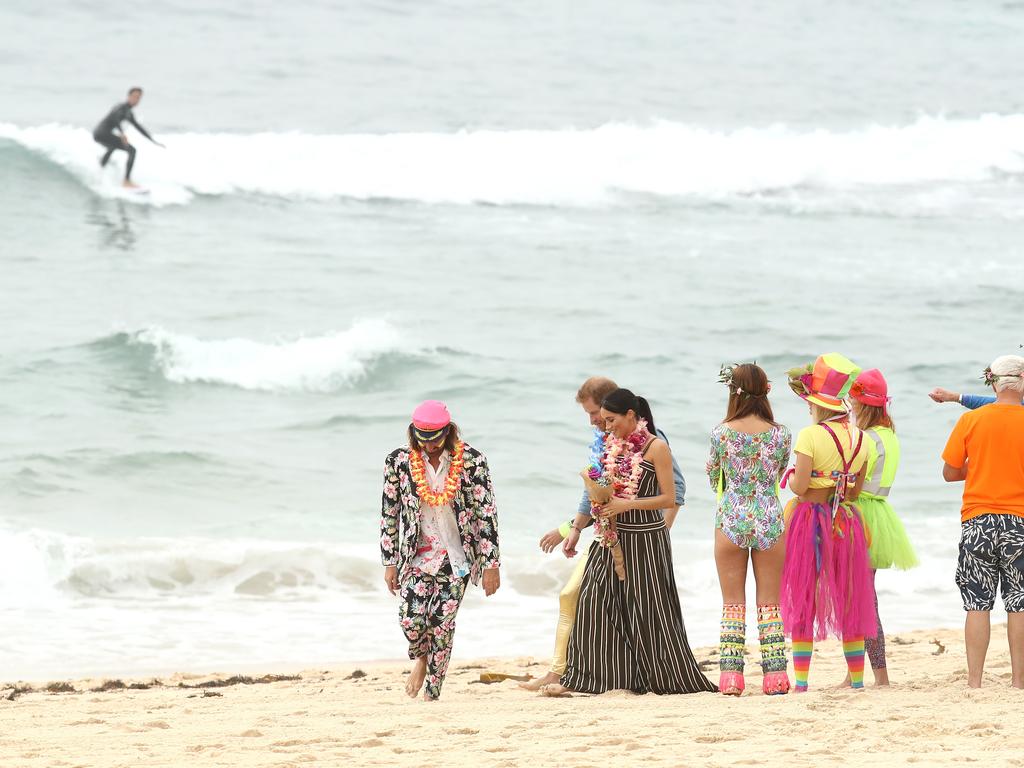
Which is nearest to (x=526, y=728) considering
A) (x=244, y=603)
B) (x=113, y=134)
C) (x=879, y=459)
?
(x=879, y=459)

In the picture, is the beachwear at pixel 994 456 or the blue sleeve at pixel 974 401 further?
the blue sleeve at pixel 974 401

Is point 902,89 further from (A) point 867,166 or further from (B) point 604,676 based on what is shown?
(B) point 604,676

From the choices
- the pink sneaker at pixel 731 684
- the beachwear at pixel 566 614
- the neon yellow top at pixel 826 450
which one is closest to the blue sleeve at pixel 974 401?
the neon yellow top at pixel 826 450

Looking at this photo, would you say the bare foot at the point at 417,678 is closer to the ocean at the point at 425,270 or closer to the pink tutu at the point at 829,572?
the pink tutu at the point at 829,572

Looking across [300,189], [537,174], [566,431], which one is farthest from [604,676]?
[537,174]

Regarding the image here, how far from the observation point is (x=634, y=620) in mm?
5660

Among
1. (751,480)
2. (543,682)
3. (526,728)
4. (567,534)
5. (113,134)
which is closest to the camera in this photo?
(526,728)

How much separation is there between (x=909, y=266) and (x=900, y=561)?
18.4m

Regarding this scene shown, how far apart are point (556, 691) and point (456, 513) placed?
0.88 metres

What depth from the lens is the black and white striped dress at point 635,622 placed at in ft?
18.6

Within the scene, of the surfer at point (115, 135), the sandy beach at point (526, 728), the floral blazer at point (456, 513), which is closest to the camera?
the sandy beach at point (526, 728)

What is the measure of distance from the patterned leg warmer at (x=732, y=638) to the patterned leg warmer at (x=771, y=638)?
8 cm

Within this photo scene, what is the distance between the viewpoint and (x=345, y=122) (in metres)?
29.6

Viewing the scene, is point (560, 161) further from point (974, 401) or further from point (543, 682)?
point (974, 401)
